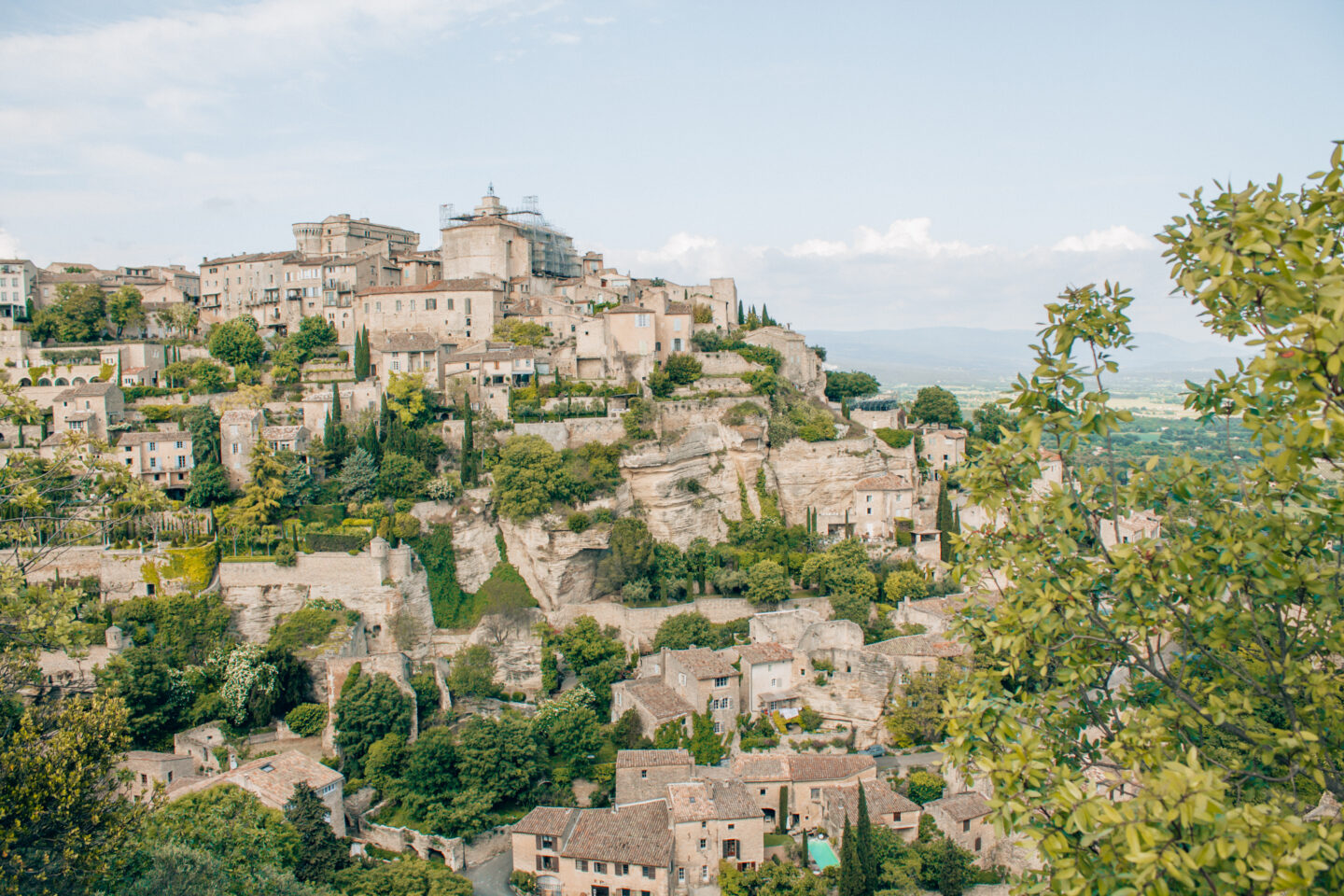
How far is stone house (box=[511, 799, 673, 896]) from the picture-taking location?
857 inches

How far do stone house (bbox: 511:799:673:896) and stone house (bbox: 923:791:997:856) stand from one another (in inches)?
293

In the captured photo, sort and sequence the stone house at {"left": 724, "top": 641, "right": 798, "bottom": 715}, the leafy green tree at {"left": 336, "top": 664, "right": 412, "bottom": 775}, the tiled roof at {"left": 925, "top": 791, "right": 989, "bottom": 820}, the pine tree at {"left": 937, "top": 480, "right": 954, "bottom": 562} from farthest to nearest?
1. the pine tree at {"left": 937, "top": 480, "right": 954, "bottom": 562}
2. the stone house at {"left": 724, "top": 641, "right": 798, "bottom": 715}
3. the leafy green tree at {"left": 336, "top": 664, "right": 412, "bottom": 775}
4. the tiled roof at {"left": 925, "top": 791, "right": 989, "bottom": 820}

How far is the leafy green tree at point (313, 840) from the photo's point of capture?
2136 centimetres

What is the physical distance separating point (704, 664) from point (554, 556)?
23.9 ft

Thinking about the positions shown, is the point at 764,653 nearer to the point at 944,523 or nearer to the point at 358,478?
the point at 944,523

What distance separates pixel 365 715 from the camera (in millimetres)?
26281

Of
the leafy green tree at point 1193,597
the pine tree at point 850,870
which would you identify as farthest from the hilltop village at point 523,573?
the leafy green tree at point 1193,597

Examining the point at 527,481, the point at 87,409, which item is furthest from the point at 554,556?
the point at 87,409

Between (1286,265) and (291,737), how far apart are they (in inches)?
1130

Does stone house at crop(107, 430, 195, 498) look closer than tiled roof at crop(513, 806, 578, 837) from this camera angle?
No

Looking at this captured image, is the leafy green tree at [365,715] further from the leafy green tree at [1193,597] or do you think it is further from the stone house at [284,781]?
the leafy green tree at [1193,597]

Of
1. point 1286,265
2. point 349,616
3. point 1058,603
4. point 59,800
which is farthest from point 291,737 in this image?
point 1286,265

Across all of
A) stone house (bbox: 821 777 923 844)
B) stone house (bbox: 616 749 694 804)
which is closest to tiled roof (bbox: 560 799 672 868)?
stone house (bbox: 616 749 694 804)

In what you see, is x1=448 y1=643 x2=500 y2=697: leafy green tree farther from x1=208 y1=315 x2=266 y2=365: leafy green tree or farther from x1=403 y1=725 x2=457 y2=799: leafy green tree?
x1=208 y1=315 x2=266 y2=365: leafy green tree
